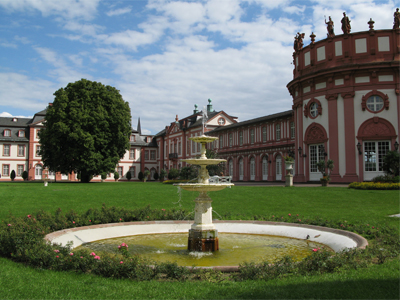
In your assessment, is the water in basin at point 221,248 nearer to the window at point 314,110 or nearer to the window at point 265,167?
the window at point 314,110

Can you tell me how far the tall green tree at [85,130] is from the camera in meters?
39.2

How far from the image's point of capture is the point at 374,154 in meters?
28.6

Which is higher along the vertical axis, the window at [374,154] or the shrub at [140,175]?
the window at [374,154]

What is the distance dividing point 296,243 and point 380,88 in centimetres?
2364

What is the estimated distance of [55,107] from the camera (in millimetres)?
41250

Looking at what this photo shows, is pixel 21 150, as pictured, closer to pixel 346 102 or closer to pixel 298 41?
pixel 298 41

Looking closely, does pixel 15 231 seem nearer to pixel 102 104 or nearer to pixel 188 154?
pixel 102 104

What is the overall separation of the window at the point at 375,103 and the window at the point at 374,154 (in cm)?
266

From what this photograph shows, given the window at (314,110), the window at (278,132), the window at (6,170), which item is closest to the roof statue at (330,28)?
the window at (314,110)

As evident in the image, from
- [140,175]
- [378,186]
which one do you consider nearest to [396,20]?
[378,186]

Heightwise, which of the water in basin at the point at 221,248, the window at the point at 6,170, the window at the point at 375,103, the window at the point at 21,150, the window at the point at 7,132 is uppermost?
the window at the point at 7,132

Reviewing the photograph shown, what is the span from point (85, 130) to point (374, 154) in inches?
1147

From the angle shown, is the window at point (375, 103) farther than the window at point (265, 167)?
No

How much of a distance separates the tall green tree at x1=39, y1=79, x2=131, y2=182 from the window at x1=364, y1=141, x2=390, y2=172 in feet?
85.1
